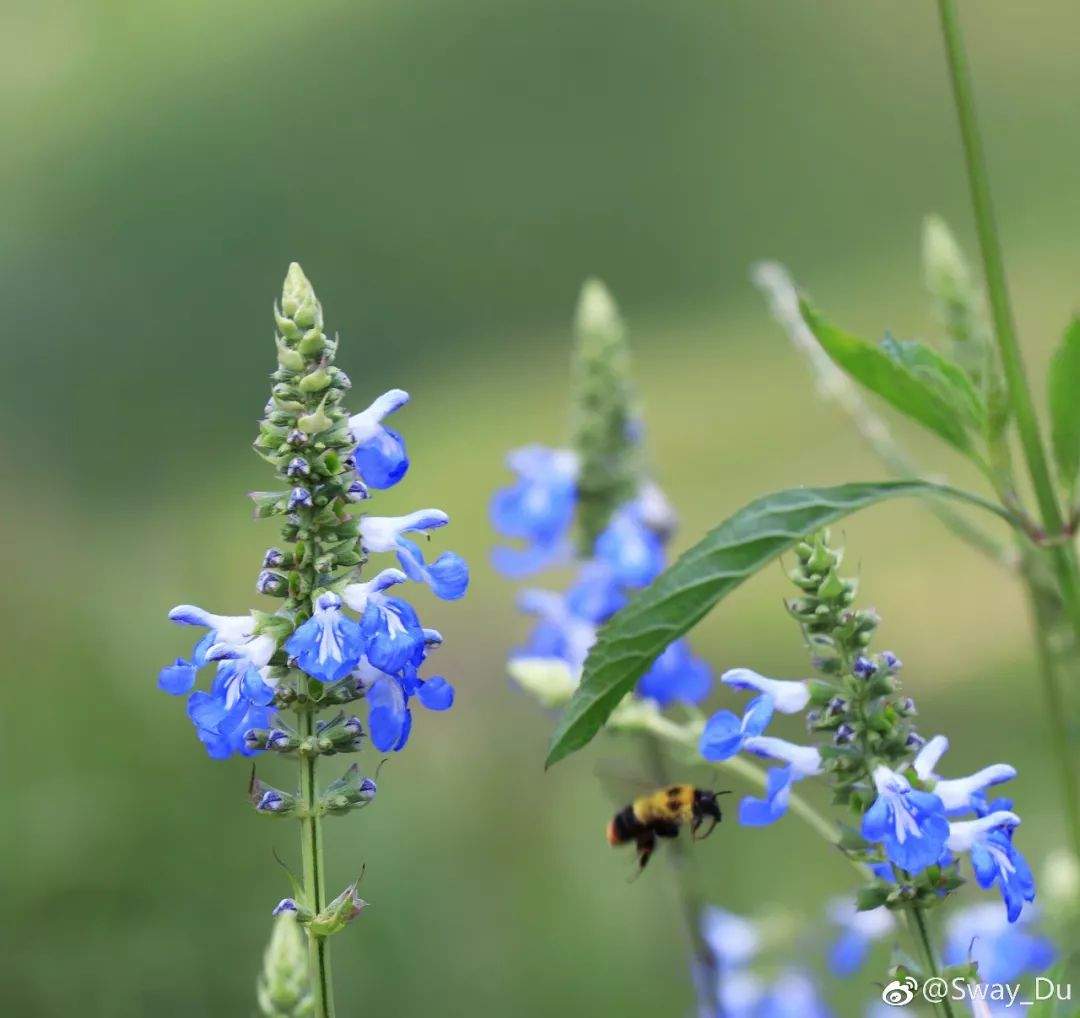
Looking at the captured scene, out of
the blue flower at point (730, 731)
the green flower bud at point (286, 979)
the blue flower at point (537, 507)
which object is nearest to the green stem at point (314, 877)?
the green flower bud at point (286, 979)

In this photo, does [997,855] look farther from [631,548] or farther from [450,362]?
[450,362]

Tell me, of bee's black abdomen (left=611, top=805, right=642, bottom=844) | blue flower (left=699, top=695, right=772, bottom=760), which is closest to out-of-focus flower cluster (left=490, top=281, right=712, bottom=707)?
bee's black abdomen (left=611, top=805, right=642, bottom=844)

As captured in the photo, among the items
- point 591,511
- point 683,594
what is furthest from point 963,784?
point 591,511

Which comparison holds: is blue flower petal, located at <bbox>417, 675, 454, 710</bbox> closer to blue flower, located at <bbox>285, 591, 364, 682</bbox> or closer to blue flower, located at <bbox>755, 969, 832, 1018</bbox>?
blue flower, located at <bbox>285, 591, 364, 682</bbox>

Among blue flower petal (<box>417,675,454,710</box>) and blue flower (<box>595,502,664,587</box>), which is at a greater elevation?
blue flower (<box>595,502,664,587</box>)

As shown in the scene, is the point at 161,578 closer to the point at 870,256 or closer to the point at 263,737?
the point at 263,737

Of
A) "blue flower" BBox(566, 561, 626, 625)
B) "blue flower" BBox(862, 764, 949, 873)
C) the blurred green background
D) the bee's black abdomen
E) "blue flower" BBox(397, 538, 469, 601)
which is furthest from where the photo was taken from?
the blurred green background

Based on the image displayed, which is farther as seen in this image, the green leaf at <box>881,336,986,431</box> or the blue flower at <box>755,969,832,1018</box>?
the blue flower at <box>755,969,832,1018</box>

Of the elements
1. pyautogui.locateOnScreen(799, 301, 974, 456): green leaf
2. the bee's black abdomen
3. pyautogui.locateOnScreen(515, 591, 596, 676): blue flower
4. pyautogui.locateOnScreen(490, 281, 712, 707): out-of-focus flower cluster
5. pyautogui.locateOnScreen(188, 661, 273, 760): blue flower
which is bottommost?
pyautogui.locateOnScreen(188, 661, 273, 760): blue flower
